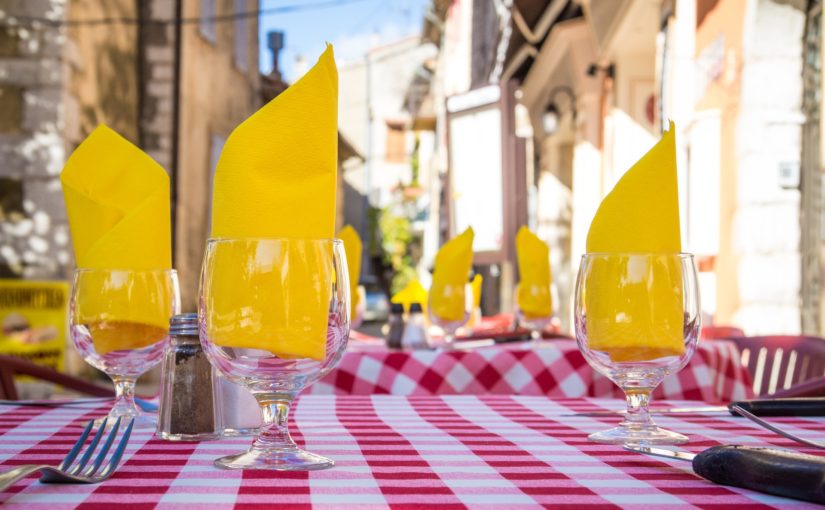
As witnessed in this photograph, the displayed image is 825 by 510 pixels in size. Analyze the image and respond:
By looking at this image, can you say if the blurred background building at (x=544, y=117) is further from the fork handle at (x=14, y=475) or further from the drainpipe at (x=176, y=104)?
the fork handle at (x=14, y=475)

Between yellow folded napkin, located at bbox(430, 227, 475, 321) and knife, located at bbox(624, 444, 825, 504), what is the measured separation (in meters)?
2.27

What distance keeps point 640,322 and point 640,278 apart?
0.17 ft

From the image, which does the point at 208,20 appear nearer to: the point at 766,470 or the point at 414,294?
the point at 414,294

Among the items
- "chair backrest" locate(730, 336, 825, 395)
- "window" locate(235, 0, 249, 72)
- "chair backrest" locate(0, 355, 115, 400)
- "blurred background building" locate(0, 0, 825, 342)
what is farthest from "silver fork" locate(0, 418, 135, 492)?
"window" locate(235, 0, 249, 72)

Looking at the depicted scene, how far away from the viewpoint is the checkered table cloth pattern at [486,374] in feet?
8.88

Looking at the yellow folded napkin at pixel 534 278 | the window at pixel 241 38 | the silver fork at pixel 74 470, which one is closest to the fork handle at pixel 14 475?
the silver fork at pixel 74 470

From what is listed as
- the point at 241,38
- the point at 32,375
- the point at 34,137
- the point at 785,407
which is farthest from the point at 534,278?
the point at 241,38

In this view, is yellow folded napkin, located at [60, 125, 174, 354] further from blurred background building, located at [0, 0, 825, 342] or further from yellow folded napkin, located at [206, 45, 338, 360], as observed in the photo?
blurred background building, located at [0, 0, 825, 342]

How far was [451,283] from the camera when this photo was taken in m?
3.19


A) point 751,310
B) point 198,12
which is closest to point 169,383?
point 751,310

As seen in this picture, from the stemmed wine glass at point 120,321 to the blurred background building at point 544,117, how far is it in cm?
402

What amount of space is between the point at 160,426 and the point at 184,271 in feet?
36.2

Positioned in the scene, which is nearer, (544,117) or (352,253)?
(352,253)

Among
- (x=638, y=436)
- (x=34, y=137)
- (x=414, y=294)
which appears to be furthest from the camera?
(x=34, y=137)
